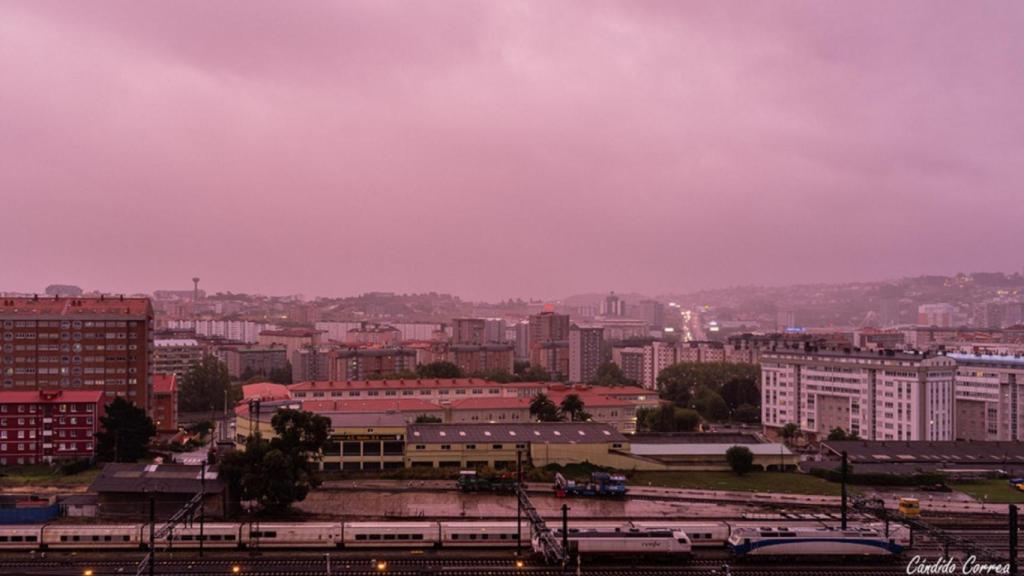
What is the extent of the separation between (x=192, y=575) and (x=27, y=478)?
622 inches

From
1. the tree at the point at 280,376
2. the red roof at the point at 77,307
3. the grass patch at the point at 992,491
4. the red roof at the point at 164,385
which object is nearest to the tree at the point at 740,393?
the grass patch at the point at 992,491

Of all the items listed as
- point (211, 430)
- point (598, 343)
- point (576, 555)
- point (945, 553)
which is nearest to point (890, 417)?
point (945, 553)

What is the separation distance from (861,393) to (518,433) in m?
18.7

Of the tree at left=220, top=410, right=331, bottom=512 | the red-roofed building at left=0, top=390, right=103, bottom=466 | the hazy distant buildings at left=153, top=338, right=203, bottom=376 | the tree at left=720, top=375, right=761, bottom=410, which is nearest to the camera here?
the tree at left=220, top=410, right=331, bottom=512

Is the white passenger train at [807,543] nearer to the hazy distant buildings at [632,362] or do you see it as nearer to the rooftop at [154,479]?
the rooftop at [154,479]

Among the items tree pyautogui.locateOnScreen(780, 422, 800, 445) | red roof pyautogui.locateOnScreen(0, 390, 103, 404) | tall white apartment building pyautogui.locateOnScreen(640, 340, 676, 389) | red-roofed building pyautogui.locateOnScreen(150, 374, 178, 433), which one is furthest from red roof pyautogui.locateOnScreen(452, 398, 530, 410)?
tall white apartment building pyautogui.locateOnScreen(640, 340, 676, 389)

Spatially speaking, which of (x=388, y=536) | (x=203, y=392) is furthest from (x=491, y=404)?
(x=203, y=392)

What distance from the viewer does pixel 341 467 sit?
106ft

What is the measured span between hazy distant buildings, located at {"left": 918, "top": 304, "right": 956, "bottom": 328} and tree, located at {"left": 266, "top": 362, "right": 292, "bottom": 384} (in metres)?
122

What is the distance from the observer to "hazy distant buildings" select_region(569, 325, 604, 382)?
85.2m

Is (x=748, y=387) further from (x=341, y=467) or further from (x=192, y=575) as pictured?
(x=192, y=575)

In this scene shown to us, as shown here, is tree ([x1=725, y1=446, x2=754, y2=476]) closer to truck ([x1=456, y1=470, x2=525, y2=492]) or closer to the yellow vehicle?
the yellow vehicle

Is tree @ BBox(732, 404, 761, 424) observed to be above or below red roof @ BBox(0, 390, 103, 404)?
below

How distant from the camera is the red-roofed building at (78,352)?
1566 inches
